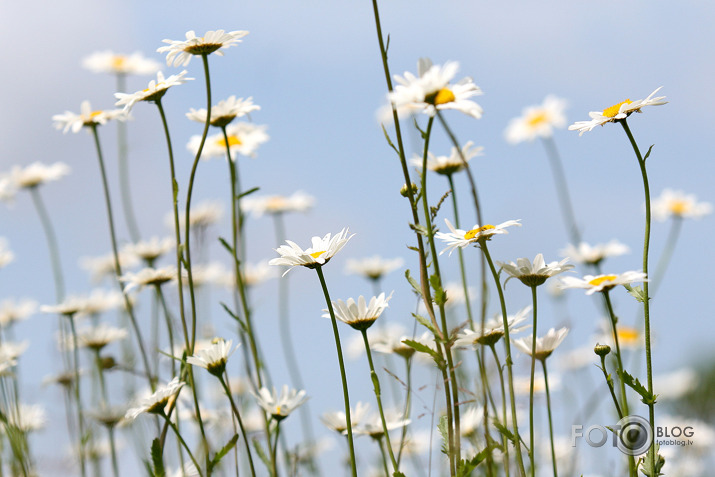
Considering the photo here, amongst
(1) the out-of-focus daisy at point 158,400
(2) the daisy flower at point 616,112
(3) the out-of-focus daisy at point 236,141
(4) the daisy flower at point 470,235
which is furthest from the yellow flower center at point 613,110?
(3) the out-of-focus daisy at point 236,141

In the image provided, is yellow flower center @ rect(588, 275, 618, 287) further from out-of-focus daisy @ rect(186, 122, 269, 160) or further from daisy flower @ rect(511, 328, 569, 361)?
out-of-focus daisy @ rect(186, 122, 269, 160)

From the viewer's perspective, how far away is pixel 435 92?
161 centimetres

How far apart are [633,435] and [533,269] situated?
1.89 ft

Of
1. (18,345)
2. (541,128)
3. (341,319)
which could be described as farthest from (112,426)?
(541,128)

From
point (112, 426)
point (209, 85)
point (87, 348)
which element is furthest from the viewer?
point (87, 348)

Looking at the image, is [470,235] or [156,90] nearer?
[470,235]

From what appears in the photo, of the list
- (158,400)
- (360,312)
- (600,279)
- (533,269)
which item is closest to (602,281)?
(600,279)

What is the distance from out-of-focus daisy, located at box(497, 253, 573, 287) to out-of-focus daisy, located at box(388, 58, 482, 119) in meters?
0.43

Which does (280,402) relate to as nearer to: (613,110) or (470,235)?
(470,235)

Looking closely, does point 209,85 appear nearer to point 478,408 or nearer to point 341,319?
point 341,319

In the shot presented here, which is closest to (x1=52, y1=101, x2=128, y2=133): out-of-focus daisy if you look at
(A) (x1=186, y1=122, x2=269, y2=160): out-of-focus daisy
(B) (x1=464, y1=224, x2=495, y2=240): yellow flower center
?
(A) (x1=186, y1=122, x2=269, y2=160): out-of-focus daisy

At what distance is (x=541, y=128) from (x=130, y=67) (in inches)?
94.0

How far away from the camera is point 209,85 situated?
2186 mm

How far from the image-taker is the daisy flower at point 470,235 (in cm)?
179
